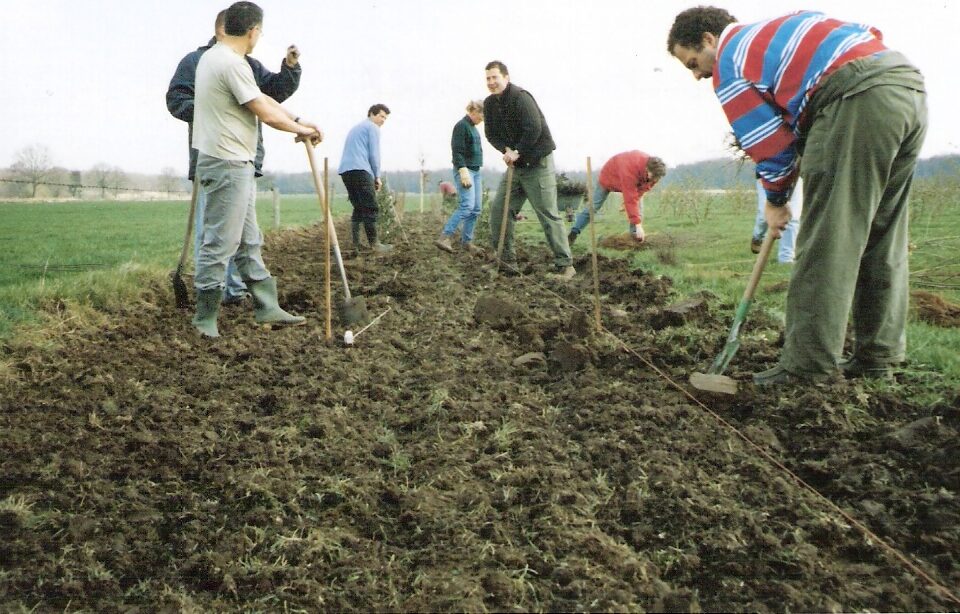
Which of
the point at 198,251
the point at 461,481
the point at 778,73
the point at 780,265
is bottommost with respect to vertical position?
the point at 461,481

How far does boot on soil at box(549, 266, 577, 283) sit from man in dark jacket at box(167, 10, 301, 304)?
299 cm

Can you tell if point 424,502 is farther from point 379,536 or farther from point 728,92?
point 728,92

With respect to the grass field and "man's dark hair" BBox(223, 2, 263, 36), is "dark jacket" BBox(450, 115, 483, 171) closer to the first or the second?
the grass field

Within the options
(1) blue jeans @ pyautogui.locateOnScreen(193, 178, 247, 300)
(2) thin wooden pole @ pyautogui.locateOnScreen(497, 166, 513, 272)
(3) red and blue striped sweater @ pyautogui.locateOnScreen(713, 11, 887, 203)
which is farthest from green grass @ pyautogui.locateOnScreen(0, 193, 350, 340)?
(3) red and blue striped sweater @ pyautogui.locateOnScreen(713, 11, 887, 203)

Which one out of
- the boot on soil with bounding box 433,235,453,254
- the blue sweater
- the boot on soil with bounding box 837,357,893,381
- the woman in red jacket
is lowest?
the boot on soil with bounding box 837,357,893,381

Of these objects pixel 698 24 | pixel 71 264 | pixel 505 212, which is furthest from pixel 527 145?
pixel 71 264

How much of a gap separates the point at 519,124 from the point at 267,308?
10.5 feet

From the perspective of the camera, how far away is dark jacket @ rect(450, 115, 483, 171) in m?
7.83

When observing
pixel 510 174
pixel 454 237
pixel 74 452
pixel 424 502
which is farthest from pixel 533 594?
pixel 454 237

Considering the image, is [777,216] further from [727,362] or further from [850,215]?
[727,362]

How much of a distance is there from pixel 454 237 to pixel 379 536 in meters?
9.90

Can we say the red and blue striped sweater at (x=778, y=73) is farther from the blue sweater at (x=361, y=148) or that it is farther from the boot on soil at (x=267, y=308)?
the blue sweater at (x=361, y=148)

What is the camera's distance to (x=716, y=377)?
9.89ft

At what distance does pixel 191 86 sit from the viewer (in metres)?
4.48
